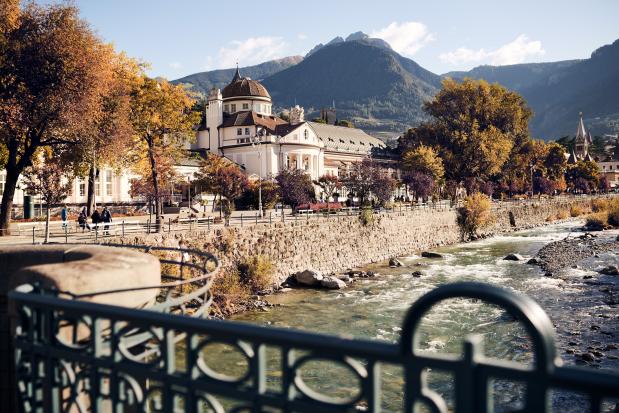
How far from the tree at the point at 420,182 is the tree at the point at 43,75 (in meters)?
41.3

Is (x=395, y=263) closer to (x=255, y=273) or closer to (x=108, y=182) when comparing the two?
(x=255, y=273)

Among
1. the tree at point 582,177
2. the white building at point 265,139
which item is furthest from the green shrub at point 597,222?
the tree at point 582,177

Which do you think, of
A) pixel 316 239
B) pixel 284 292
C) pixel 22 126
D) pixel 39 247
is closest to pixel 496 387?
pixel 39 247

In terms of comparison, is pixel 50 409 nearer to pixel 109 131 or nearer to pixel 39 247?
pixel 39 247

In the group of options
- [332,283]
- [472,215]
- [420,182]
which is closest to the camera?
[332,283]

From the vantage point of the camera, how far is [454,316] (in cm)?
2248

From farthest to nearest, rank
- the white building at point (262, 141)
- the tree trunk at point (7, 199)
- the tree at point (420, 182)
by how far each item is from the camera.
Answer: the white building at point (262, 141)
the tree at point (420, 182)
the tree trunk at point (7, 199)

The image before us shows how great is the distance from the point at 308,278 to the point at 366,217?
12.3 meters

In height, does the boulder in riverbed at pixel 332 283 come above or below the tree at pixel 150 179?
below

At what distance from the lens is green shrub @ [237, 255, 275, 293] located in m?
27.8

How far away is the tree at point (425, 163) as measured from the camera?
2500 inches

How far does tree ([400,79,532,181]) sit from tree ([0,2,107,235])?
51749 mm

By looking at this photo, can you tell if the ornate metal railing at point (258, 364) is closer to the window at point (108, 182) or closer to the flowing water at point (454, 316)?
the flowing water at point (454, 316)

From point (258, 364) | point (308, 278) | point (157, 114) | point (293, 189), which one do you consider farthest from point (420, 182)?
point (258, 364)
